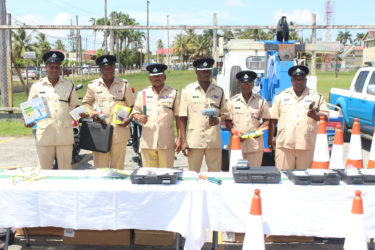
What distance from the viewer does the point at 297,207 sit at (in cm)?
337

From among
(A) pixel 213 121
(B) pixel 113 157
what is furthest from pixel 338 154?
(B) pixel 113 157

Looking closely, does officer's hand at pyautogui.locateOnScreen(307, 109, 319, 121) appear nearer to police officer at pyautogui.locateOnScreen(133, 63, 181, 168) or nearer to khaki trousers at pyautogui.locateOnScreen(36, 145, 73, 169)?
police officer at pyautogui.locateOnScreen(133, 63, 181, 168)

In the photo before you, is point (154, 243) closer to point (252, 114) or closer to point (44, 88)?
point (252, 114)

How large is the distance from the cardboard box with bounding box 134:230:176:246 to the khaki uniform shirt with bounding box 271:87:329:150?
1832mm

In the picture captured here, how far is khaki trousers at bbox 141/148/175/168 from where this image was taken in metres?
4.84

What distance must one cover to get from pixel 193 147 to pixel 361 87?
6.28m

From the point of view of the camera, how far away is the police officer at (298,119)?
187 inches

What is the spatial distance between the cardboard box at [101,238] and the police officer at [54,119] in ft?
4.17

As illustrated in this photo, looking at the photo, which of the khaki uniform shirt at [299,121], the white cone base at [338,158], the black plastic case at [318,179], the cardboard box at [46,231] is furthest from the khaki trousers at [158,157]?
the white cone base at [338,158]

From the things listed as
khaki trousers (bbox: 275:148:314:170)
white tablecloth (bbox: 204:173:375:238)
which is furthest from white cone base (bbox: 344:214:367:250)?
khaki trousers (bbox: 275:148:314:170)

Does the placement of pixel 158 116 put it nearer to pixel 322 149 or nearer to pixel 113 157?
pixel 113 157

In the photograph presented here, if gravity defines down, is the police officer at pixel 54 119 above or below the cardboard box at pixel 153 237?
above

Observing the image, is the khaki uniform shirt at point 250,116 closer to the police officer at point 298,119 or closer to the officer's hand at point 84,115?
the police officer at point 298,119

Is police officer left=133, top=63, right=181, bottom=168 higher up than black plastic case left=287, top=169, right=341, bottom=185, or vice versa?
police officer left=133, top=63, right=181, bottom=168
